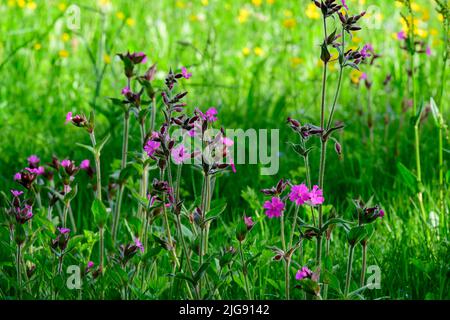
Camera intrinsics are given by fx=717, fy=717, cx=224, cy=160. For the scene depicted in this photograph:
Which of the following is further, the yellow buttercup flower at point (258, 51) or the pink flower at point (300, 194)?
the yellow buttercup flower at point (258, 51)

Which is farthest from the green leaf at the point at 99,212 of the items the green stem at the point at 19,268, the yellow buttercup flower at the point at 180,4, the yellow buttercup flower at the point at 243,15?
the yellow buttercup flower at the point at 180,4

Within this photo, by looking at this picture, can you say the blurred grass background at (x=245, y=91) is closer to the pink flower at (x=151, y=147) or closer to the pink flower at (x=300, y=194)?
the pink flower at (x=151, y=147)

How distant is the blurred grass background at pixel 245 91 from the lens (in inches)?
102

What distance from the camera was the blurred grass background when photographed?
258cm

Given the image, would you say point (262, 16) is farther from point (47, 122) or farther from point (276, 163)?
point (276, 163)

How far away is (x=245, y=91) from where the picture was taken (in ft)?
13.2

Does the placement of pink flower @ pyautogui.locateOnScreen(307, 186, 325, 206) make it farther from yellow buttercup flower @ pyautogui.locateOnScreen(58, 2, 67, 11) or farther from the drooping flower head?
yellow buttercup flower @ pyautogui.locateOnScreen(58, 2, 67, 11)

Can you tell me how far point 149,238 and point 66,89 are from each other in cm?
189

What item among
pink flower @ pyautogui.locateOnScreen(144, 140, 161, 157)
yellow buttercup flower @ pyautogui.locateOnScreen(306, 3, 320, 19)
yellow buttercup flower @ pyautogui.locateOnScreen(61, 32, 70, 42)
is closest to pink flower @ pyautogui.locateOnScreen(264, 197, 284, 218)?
pink flower @ pyautogui.locateOnScreen(144, 140, 161, 157)

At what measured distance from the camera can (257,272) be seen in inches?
84.0

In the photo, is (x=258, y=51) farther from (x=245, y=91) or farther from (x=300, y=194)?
(x=300, y=194)

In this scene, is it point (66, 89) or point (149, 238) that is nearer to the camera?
point (149, 238)

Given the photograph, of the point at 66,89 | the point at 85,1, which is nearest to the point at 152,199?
the point at 66,89
